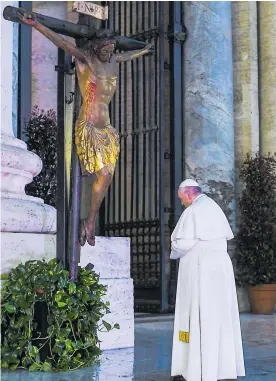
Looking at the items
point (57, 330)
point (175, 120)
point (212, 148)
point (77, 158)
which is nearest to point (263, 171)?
point (212, 148)

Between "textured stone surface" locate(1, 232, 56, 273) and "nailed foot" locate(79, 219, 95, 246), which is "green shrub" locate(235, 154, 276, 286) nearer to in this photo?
"nailed foot" locate(79, 219, 95, 246)

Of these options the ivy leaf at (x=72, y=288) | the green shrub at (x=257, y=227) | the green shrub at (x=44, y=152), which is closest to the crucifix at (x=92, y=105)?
the ivy leaf at (x=72, y=288)

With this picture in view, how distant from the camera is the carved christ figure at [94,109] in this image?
6.10 m

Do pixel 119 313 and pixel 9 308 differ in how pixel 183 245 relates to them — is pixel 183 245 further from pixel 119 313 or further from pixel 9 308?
pixel 119 313

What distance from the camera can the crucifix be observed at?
19.6 feet

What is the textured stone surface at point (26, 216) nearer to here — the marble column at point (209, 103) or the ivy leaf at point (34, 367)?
the ivy leaf at point (34, 367)

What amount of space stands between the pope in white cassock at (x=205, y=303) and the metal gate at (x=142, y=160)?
5266 mm

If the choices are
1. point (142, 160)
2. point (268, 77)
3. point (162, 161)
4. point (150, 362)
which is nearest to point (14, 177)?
point (150, 362)

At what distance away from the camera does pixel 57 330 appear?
17.9ft

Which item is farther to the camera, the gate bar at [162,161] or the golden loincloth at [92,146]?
the gate bar at [162,161]

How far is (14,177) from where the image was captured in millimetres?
6203

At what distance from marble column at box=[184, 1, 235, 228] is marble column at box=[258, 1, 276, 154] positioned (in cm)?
84

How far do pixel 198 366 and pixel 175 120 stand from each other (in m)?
6.71

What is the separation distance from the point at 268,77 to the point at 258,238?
10.0 feet
